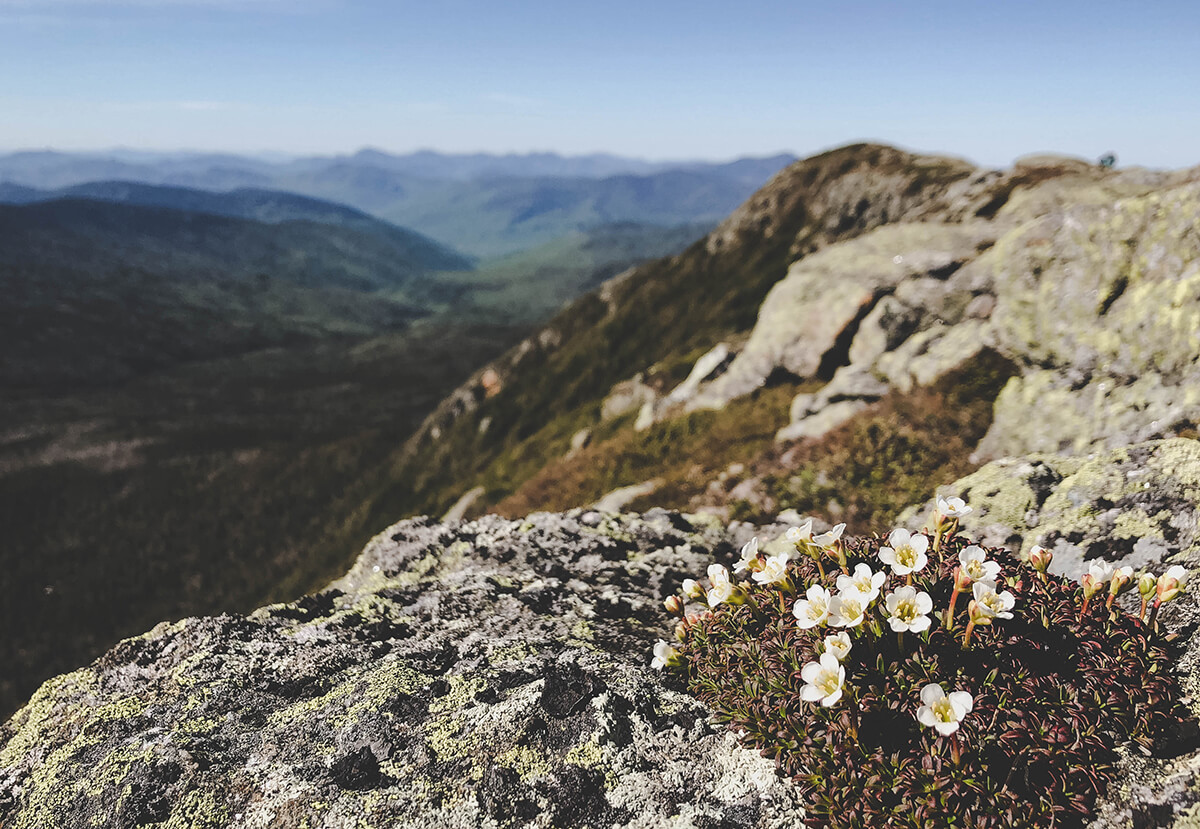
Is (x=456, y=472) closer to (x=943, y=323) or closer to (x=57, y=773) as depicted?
(x=943, y=323)

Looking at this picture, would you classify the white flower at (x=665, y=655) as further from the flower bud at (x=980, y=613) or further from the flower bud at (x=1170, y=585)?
the flower bud at (x=1170, y=585)

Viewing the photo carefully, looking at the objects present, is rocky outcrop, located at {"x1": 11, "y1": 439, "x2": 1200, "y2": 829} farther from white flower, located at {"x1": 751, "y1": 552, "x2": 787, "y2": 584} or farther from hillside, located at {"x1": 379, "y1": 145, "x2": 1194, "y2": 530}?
hillside, located at {"x1": 379, "y1": 145, "x2": 1194, "y2": 530}

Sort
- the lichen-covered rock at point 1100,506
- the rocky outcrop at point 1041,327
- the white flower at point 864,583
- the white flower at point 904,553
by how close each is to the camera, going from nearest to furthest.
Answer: the white flower at point 864,583 < the white flower at point 904,553 < the lichen-covered rock at point 1100,506 < the rocky outcrop at point 1041,327

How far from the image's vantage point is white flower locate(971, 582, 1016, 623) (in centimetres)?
436

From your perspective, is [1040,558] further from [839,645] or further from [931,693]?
[839,645]

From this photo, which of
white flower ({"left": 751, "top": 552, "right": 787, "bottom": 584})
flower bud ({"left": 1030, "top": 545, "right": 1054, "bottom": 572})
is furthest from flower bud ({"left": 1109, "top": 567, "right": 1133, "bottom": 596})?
white flower ({"left": 751, "top": 552, "right": 787, "bottom": 584})

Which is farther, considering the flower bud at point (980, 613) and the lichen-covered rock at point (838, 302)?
the lichen-covered rock at point (838, 302)

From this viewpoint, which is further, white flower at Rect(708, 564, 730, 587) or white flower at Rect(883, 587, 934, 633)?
white flower at Rect(708, 564, 730, 587)

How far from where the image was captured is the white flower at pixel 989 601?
436 cm

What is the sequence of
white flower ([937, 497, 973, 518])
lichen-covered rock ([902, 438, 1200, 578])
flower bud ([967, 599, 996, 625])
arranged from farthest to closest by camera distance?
lichen-covered rock ([902, 438, 1200, 578]) < white flower ([937, 497, 973, 518]) < flower bud ([967, 599, 996, 625])

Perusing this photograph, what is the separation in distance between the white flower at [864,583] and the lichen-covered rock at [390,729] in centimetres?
184

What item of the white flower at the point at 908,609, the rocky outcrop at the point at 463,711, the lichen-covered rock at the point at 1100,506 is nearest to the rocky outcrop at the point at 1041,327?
the lichen-covered rock at the point at 1100,506

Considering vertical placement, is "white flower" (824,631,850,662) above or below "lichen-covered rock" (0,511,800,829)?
above

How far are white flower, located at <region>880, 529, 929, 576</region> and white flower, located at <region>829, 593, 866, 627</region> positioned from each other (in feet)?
1.35
